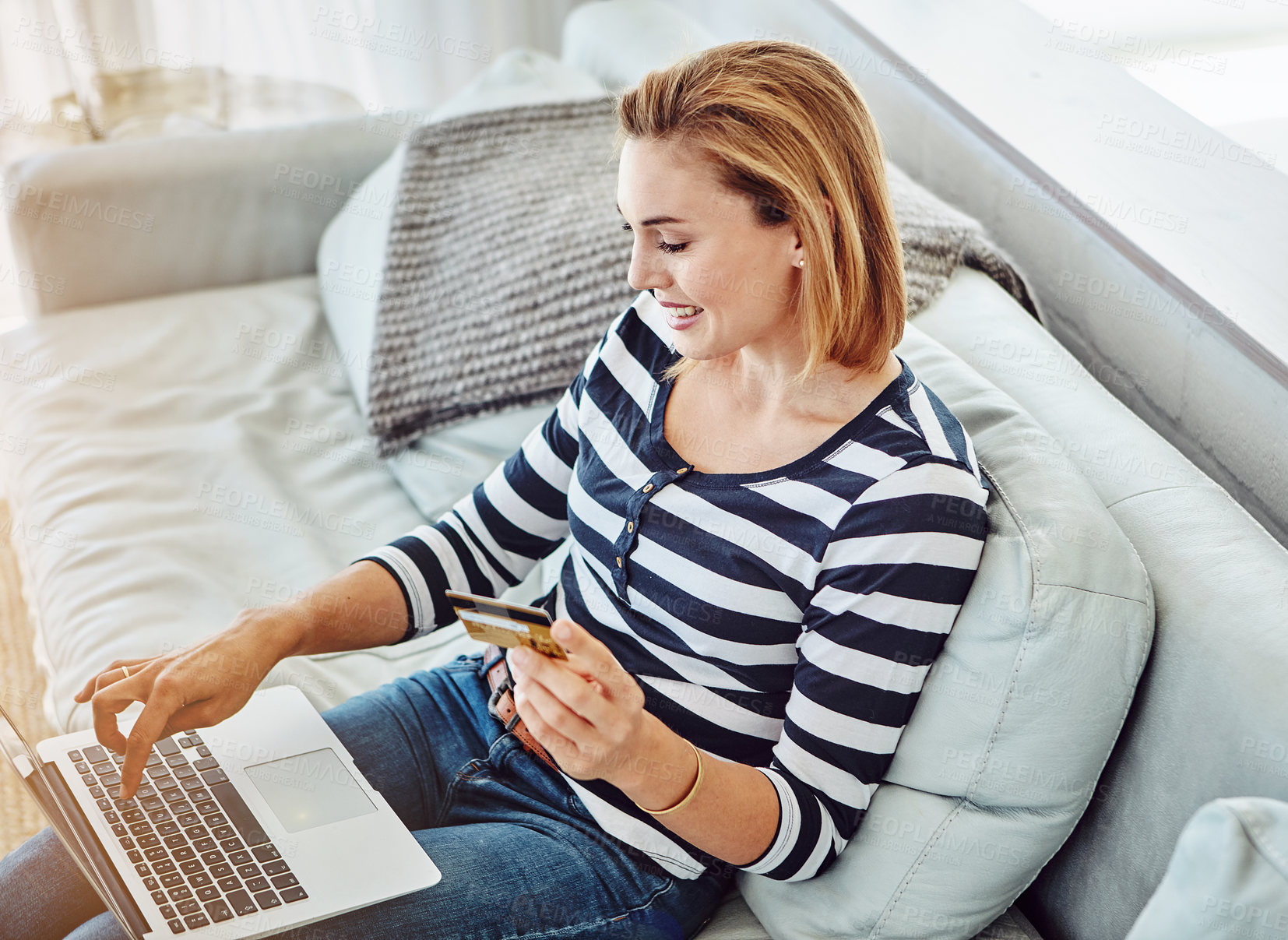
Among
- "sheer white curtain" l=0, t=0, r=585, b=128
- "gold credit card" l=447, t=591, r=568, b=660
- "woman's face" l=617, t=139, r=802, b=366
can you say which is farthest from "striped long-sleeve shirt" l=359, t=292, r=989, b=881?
"sheer white curtain" l=0, t=0, r=585, b=128

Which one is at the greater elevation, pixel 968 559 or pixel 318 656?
pixel 968 559

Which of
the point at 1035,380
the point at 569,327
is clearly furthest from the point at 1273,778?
the point at 569,327

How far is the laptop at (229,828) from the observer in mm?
884

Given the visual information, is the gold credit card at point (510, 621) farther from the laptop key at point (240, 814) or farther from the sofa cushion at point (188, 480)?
the sofa cushion at point (188, 480)

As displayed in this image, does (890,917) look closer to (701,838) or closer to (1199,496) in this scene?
(701,838)

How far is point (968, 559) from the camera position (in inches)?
34.5

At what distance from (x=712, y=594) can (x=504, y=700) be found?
0.91 feet

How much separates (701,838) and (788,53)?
626 mm

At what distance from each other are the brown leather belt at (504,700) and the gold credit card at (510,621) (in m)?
0.28

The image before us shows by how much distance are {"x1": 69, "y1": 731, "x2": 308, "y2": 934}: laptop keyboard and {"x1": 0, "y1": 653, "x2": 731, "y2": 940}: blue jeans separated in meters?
0.03

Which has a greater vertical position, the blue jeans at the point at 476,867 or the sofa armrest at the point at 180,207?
the sofa armrest at the point at 180,207

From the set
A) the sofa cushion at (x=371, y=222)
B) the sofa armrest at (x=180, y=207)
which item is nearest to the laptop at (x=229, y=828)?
the sofa cushion at (x=371, y=222)

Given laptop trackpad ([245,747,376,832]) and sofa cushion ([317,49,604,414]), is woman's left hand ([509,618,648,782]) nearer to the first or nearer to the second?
laptop trackpad ([245,747,376,832])

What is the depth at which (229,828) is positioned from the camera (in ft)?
3.17
